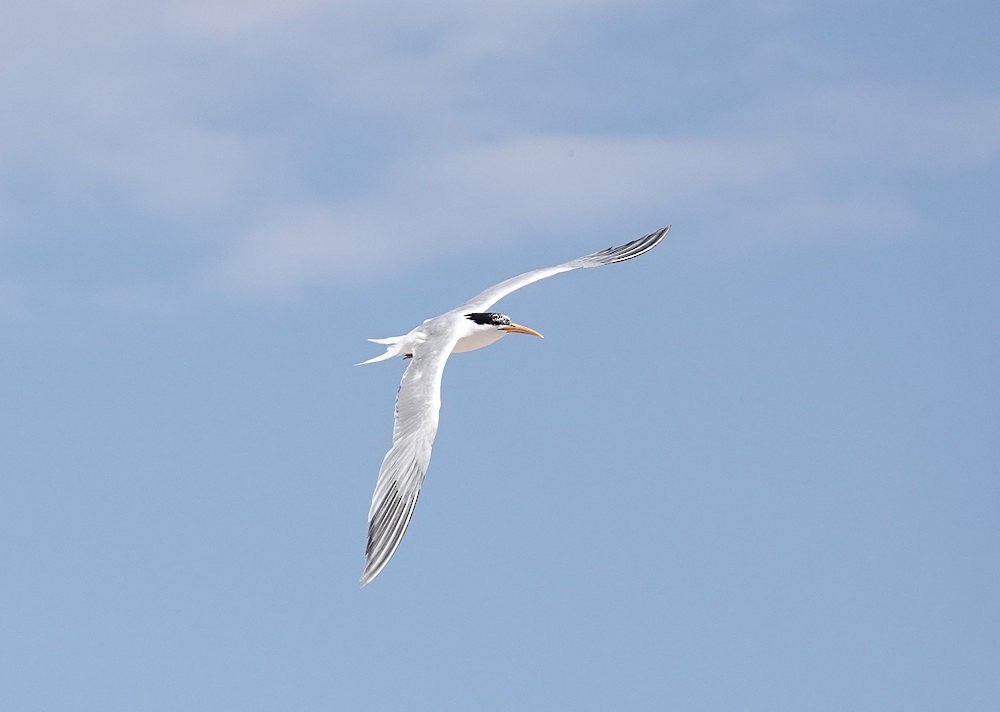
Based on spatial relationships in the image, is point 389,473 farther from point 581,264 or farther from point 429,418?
point 581,264

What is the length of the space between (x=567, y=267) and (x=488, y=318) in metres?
4.67

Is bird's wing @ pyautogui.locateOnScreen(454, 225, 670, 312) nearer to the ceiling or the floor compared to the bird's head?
nearer to the ceiling

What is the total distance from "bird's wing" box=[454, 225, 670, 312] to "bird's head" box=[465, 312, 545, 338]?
2.69 ft

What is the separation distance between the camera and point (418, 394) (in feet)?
80.7

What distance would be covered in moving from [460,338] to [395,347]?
1269 millimetres

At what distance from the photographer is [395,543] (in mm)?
21422

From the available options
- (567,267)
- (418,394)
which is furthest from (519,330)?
(418,394)

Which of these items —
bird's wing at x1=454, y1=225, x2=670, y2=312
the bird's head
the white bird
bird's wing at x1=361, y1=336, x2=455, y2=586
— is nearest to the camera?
bird's wing at x1=361, y1=336, x2=455, y2=586

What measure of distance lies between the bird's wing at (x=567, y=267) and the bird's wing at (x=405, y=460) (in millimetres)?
4679

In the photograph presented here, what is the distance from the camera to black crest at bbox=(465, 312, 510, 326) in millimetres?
28609

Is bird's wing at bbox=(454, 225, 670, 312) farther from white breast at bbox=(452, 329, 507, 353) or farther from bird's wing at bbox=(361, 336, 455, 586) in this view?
bird's wing at bbox=(361, 336, 455, 586)

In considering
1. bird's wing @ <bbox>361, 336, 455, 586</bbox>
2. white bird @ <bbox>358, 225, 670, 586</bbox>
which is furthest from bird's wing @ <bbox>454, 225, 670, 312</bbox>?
bird's wing @ <bbox>361, 336, 455, 586</bbox>

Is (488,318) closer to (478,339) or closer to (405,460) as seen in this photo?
(478,339)

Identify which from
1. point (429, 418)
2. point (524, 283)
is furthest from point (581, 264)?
point (429, 418)
